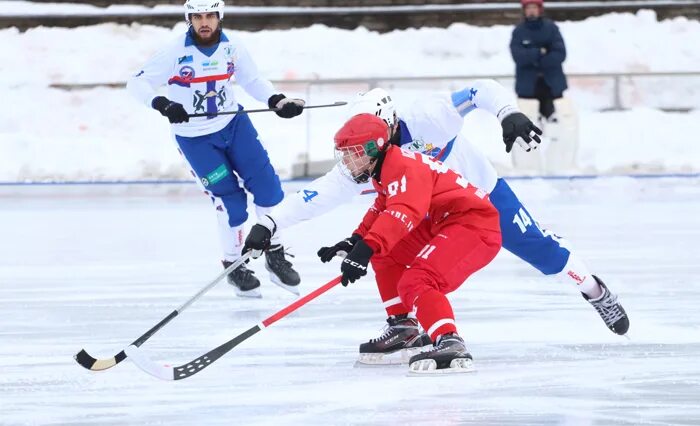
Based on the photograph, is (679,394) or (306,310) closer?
(679,394)

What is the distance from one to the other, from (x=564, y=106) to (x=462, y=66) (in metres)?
3.11

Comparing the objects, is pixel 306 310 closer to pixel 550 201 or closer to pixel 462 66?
pixel 550 201

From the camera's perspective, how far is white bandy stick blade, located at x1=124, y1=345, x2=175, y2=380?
14.0 feet

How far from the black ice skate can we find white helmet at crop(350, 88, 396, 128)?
1035mm

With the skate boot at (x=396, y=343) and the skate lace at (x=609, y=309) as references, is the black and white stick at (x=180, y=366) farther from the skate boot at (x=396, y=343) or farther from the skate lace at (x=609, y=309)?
the skate lace at (x=609, y=309)

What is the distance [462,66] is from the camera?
45.3ft

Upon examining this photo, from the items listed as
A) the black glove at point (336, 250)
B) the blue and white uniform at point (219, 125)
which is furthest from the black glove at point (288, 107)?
the black glove at point (336, 250)

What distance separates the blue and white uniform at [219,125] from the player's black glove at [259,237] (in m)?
1.81

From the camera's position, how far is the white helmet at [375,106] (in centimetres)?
446

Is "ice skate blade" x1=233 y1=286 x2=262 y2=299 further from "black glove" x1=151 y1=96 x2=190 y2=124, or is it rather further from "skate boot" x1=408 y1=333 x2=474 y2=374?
"skate boot" x1=408 y1=333 x2=474 y2=374

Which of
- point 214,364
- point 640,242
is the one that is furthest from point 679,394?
point 640,242

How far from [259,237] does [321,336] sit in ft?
2.20

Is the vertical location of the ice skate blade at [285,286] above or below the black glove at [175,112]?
below

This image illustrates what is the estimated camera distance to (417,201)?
4238mm
